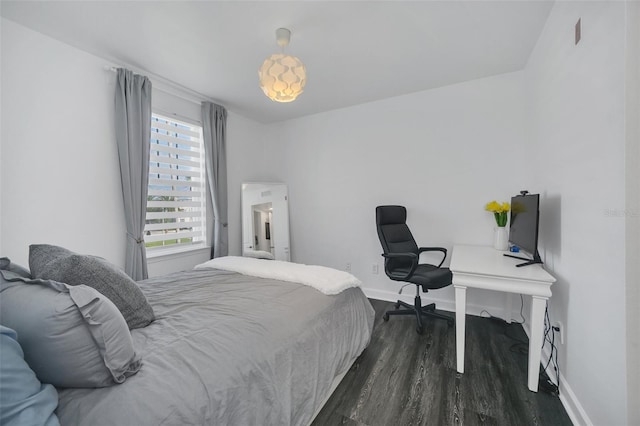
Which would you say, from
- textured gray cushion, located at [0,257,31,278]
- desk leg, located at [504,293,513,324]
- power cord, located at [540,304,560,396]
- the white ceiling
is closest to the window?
the white ceiling

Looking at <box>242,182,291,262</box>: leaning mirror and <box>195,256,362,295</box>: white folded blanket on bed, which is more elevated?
<box>242,182,291,262</box>: leaning mirror

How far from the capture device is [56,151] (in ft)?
6.81

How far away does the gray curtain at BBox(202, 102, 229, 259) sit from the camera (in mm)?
3227

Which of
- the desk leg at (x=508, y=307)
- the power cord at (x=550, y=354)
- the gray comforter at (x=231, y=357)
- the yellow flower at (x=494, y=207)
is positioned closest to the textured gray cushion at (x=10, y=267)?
the gray comforter at (x=231, y=357)

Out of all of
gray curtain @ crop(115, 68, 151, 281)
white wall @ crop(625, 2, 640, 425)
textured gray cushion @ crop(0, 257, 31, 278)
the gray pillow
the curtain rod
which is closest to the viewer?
the gray pillow

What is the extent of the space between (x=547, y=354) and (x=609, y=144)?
62.7 inches

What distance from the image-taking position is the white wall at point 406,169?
278cm

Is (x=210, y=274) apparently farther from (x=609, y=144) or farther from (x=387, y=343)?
(x=609, y=144)

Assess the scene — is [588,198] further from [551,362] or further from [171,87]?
[171,87]

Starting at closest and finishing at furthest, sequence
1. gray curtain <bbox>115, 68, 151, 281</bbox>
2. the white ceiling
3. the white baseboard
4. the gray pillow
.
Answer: the gray pillow < the white baseboard < the white ceiling < gray curtain <bbox>115, 68, 151, 281</bbox>

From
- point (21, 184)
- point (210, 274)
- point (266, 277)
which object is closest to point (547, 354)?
point (266, 277)

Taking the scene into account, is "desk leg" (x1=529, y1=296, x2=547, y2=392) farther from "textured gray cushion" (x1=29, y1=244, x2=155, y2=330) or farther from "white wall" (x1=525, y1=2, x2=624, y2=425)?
"textured gray cushion" (x1=29, y1=244, x2=155, y2=330)

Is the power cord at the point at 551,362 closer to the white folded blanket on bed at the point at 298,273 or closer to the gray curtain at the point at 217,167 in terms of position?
the white folded blanket on bed at the point at 298,273

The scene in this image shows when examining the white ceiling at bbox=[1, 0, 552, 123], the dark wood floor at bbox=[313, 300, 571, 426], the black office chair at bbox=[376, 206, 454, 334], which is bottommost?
the dark wood floor at bbox=[313, 300, 571, 426]
